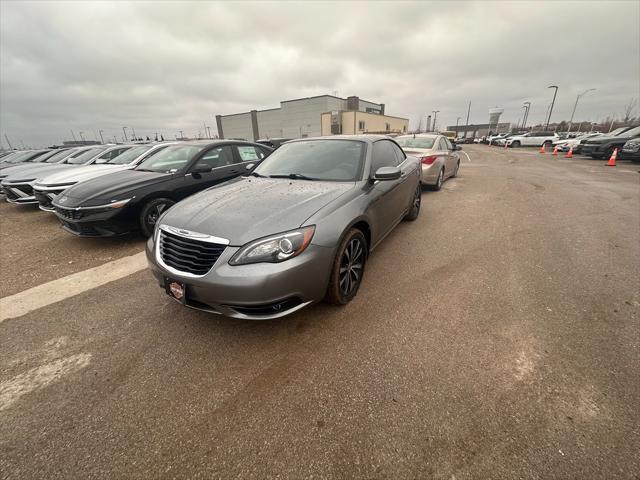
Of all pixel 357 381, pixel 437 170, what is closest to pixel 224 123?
pixel 437 170

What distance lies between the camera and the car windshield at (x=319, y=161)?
3043 millimetres

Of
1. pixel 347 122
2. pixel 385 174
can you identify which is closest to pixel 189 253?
pixel 385 174

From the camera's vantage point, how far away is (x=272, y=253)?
202cm

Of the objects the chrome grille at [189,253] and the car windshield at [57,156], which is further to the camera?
the car windshield at [57,156]

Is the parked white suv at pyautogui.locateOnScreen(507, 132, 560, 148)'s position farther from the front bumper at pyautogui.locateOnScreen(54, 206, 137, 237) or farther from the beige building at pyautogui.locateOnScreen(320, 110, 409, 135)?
the front bumper at pyautogui.locateOnScreen(54, 206, 137, 237)

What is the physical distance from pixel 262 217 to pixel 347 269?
935 mm

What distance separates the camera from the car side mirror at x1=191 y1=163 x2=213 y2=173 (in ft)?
15.5

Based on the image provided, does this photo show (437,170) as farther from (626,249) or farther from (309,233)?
(309,233)

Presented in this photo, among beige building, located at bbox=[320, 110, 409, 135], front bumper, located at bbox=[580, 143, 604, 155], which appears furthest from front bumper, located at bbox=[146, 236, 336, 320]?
beige building, located at bbox=[320, 110, 409, 135]

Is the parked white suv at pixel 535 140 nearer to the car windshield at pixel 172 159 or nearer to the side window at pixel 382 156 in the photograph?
the side window at pixel 382 156

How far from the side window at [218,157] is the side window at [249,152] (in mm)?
245

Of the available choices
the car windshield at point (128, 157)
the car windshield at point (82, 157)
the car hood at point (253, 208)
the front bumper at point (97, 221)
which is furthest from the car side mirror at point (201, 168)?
the car windshield at point (82, 157)

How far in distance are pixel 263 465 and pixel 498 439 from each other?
1277 mm

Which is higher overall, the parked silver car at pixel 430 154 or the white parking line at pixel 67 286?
the parked silver car at pixel 430 154
